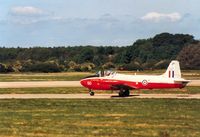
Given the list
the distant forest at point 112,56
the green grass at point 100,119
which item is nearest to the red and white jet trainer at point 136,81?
the green grass at point 100,119

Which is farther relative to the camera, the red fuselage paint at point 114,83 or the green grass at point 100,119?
the red fuselage paint at point 114,83

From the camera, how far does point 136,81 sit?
115 feet

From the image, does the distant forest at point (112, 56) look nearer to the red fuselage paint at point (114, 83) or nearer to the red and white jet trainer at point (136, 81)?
the red fuselage paint at point (114, 83)

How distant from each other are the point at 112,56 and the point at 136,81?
125 metres

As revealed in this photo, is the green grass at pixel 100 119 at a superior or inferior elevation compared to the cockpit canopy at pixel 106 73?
inferior

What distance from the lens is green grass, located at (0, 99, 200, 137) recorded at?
17297 millimetres

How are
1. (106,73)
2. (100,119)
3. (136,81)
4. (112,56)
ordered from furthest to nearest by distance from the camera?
(112,56) < (106,73) < (136,81) < (100,119)

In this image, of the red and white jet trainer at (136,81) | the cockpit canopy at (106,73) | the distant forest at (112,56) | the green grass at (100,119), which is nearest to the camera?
the green grass at (100,119)

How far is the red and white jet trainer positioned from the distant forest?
230ft

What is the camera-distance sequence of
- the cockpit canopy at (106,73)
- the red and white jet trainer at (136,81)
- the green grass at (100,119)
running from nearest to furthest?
the green grass at (100,119) < the red and white jet trainer at (136,81) < the cockpit canopy at (106,73)

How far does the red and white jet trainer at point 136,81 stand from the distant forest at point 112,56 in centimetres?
7014

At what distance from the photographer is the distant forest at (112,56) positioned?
4382 inches

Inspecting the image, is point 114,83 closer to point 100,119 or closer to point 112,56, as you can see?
point 100,119

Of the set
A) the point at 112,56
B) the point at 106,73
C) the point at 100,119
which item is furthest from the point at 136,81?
the point at 112,56
